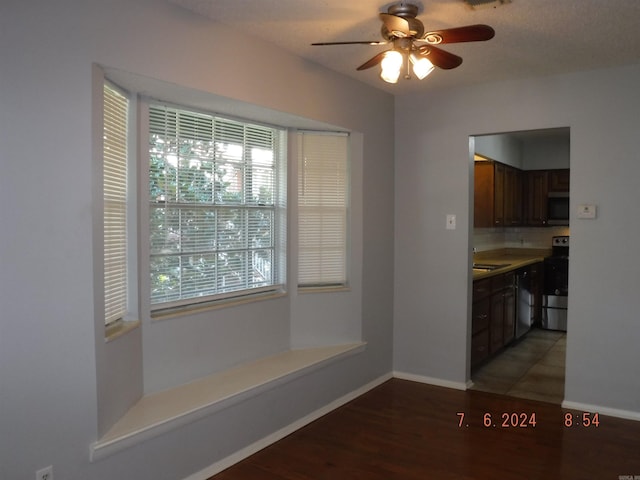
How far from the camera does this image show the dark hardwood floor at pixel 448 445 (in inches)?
108

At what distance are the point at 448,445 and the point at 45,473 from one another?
2184 millimetres

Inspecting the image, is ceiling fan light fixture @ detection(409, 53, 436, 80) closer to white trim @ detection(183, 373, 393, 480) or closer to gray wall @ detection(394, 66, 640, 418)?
gray wall @ detection(394, 66, 640, 418)

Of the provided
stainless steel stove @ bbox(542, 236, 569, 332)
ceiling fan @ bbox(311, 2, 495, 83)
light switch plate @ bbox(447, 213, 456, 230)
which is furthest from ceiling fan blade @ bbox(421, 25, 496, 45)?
stainless steel stove @ bbox(542, 236, 569, 332)

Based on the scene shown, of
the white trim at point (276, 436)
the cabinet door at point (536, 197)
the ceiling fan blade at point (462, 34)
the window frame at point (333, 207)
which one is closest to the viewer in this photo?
the ceiling fan blade at point (462, 34)

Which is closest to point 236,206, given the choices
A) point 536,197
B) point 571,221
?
point 571,221

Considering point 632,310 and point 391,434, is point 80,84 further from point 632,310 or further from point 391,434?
point 632,310

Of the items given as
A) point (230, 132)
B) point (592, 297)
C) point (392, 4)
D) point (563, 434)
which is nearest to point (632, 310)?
point (592, 297)

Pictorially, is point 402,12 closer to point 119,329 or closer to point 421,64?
point 421,64

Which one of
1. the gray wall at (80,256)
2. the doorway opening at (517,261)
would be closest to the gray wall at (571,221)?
the doorway opening at (517,261)

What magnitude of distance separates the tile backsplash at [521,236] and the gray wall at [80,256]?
13.8 ft

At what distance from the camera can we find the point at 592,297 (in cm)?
355

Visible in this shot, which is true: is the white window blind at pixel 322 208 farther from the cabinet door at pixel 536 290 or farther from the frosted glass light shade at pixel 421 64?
the cabinet door at pixel 536 290

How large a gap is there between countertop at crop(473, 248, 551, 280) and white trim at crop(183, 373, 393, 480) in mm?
1915

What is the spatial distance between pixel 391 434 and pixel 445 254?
61.1 inches
